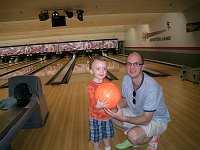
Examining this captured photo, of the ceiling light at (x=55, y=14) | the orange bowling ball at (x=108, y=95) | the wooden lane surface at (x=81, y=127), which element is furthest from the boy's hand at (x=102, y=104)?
the ceiling light at (x=55, y=14)

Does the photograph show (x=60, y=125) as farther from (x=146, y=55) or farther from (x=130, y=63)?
(x=146, y=55)

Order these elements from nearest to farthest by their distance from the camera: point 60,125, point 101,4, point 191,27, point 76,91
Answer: point 60,125 < point 76,91 < point 101,4 < point 191,27

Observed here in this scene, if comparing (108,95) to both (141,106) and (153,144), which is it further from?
(153,144)

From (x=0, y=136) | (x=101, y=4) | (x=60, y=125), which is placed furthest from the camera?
(x=101, y=4)

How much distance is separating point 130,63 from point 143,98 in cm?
34

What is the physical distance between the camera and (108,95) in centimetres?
201

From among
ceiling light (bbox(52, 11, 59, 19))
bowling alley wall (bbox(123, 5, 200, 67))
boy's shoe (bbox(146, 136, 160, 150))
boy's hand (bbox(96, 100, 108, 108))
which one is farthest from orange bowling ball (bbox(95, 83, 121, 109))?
bowling alley wall (bbox(123, 5, 200, 67))

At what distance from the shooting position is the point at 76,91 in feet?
19.4

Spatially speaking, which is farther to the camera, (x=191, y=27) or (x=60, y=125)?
(x=191, y=27)

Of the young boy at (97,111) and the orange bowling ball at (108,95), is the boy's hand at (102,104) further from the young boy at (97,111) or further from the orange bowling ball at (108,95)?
the young boy at (97,111)

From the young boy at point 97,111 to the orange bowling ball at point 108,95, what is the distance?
0.55 ft

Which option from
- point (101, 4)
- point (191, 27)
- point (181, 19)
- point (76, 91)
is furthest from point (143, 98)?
point (181, 19)

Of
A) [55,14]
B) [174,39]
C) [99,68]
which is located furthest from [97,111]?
[174,39]

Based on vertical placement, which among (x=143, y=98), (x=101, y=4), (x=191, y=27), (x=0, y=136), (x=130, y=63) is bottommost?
(x=0, y=136)
